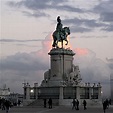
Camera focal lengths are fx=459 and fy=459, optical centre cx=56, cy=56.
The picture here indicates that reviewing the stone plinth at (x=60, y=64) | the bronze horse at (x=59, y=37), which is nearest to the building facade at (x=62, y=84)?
the stone plinth at (x=60, y=64)

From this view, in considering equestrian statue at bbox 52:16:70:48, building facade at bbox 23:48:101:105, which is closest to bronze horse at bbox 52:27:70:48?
equestrian statue at bbox 52:16:70:48

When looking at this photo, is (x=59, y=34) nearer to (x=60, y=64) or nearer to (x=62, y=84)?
(x=60, y=64)

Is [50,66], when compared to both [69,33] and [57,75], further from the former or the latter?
[69,33]

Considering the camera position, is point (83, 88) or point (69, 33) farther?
point (69, 33)

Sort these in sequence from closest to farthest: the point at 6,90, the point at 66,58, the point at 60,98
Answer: the point at 60,98 → the point at 66,58 → the point at 6,90

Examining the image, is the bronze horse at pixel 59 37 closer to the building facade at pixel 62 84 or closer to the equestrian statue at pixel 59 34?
the equestrian statue at pixel 59 34

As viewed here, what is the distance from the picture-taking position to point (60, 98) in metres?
79.6

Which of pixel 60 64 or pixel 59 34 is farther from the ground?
pixel 59 34

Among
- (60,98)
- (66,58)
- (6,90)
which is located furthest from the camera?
(6,90)

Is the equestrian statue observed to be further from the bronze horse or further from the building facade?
the building facade

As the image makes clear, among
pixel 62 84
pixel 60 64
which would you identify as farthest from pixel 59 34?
pixel 62 84

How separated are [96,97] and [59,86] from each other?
7.92m

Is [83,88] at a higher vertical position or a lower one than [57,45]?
lower

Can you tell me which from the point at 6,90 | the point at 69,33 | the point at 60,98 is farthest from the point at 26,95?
the point at 6,90
